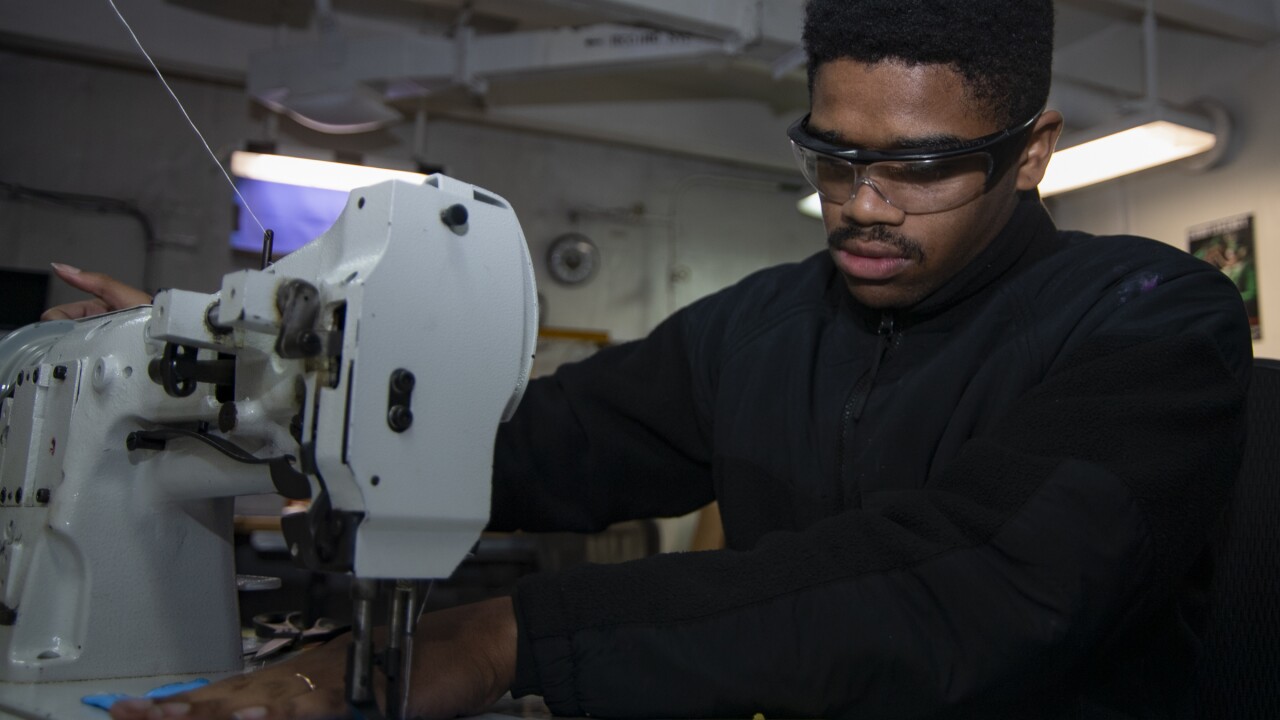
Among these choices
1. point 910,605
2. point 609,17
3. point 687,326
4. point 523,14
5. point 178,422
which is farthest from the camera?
point 523,14

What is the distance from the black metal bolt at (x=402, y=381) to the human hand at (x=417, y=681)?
0.20 meters

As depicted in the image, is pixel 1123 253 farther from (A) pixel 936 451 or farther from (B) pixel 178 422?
(B) pixel 178 422

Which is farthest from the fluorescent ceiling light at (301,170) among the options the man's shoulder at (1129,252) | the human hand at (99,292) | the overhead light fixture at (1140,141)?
the man's shoulder at (1129,252)

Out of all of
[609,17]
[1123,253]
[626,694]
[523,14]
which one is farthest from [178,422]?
[523,14]

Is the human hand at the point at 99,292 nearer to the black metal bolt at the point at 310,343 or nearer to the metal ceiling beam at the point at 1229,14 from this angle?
the black metal bolt at the point at 310,343

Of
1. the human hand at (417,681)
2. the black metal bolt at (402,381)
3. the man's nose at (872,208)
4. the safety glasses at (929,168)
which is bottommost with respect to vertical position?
the human hand at (417,681)

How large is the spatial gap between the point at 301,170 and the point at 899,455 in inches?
142

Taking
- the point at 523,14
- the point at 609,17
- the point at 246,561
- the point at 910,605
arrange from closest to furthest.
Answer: the point at 910,605
the point at 246,561
the point at 609,17
the point at 523,14

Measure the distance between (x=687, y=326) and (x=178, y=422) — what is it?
27.1 inches

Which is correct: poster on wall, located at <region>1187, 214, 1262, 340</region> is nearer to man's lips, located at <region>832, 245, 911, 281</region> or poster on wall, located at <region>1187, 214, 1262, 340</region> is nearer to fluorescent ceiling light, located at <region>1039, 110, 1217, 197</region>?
fluorescent ceiling light, located at <region>1039, 110, 1217, 197</region>

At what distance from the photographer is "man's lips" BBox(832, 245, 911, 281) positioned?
105cm

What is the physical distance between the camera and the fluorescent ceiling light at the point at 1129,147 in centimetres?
400

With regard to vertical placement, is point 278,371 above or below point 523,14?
below

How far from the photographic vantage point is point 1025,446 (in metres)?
0.78
